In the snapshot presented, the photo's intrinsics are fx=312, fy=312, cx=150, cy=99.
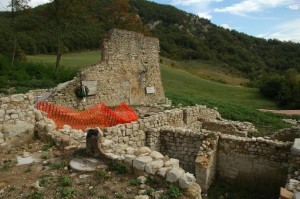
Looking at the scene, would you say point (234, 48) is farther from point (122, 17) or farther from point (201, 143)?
point (201, 143)

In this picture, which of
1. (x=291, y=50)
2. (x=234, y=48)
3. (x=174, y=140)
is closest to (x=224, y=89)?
(x=174, y=140)

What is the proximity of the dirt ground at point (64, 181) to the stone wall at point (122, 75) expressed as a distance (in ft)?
28.5

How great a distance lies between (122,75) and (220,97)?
20042mm

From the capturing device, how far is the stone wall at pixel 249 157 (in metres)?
8.26

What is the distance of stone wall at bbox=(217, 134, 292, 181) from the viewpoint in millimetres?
8258

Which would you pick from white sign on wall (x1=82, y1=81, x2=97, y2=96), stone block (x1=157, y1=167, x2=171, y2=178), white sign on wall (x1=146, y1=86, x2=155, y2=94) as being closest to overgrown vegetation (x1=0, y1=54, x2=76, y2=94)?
white sign on wall (x1=82, y1=81, x2=97, y2=96)

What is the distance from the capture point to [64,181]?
5203 millimetres

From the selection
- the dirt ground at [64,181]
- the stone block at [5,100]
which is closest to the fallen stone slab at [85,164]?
the dirt ground at [64,181]

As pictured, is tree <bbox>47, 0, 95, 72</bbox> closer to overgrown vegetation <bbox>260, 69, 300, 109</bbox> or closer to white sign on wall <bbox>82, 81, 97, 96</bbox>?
white sign on wall <bbox>82, 81, 97, 96</bbox>

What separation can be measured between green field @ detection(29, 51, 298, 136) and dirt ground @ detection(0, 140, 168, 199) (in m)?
12.0

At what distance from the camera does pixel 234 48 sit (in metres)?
95.1

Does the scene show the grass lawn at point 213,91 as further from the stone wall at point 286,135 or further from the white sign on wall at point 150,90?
the stone wall at point 286,135

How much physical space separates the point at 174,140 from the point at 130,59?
849 centimetres

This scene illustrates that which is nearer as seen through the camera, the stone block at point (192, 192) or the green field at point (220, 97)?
the stone block at point (192, 192)
